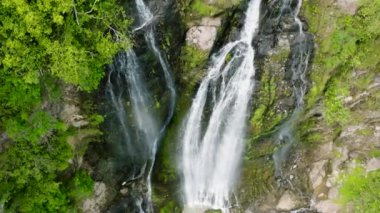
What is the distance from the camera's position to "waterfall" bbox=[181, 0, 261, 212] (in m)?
13.2

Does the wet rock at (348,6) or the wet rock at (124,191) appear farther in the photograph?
the wet rock at (124,191)

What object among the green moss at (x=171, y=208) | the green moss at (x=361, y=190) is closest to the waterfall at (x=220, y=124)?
the green moss at (x=171, y=208)

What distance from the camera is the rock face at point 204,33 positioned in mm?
12680

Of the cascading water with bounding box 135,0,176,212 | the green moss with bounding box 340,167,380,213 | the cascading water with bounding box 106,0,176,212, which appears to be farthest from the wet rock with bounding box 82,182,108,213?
the green moss with bounding box 340,167,380,213

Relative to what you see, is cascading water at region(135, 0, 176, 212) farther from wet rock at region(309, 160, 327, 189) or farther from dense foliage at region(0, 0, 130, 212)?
wet rock at region(309, 160, 327, 189)

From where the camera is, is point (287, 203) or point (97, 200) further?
point (287, 203)

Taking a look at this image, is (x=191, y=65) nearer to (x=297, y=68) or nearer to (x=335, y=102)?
(x=297, y=68)

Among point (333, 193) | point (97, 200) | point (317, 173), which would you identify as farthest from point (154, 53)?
point (333, 193)

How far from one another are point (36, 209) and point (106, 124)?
332 cm

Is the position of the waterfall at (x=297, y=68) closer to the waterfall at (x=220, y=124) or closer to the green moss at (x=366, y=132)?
the waterfall at (x=220, y=124)

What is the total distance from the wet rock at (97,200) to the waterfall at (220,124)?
3.14m

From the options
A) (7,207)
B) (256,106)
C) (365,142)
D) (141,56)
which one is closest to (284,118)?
(256,106)

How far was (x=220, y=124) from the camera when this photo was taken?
48.2 ft

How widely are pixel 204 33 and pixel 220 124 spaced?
357 cm
